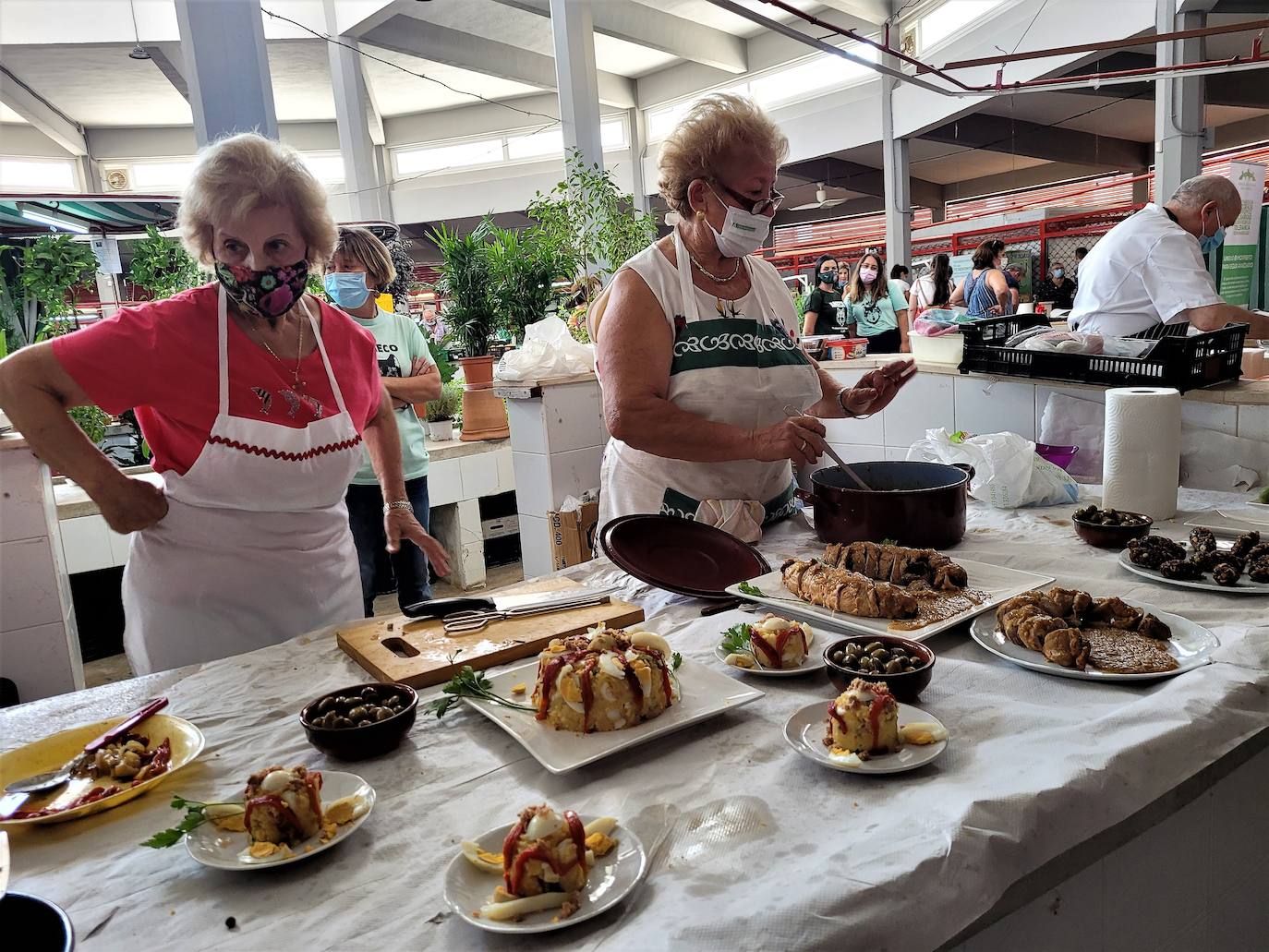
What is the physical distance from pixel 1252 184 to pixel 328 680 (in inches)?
261

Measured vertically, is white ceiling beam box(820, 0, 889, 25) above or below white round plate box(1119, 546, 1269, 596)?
above

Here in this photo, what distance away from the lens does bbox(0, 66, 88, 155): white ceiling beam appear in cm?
1296

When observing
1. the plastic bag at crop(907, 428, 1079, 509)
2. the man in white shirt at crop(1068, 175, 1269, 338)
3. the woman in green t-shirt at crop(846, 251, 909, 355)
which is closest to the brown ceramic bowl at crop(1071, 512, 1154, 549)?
the plastic bag at crop(907, 428, 1079, 509)

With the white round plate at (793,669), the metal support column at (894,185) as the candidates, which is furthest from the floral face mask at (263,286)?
the metal support column at (894,185)

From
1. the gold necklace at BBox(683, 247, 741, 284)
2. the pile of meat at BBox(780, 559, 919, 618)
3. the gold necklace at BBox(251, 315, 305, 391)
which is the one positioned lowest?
the pile of meat at BBox(780, 559, 919, 618)

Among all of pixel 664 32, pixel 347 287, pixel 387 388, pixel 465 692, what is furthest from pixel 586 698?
pixel 664 32

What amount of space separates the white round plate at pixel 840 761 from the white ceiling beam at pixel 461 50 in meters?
12.5

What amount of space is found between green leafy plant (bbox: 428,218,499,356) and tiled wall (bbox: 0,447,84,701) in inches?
123

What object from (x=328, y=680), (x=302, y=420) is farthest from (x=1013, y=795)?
(x=302, y=420)

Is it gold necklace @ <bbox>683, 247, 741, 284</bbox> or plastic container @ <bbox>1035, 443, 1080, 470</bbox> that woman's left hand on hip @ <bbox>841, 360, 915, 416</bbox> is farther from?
plastic container @ <bbox>1035, 443, 1080, 470</bbox>

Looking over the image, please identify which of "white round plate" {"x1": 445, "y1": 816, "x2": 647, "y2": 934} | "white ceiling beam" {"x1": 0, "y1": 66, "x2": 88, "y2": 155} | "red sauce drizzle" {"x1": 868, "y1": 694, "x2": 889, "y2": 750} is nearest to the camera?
"white round plate" {"x1": 445, "y1": 816, "x2": 647, "y2": 934}

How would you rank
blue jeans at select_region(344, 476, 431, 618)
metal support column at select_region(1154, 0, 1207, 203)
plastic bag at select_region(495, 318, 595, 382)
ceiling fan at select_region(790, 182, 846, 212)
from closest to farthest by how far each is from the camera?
blue jeans at select_region(344, 476, 431, 618) < plastic bag at select_region(495, 318, 595, 382) < metal support column at select_region(1154, 0, 1207, 203) < ceiling fan at select_region(790, 182, 846, 212)

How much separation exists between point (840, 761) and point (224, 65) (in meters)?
5.04

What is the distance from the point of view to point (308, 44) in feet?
40.8
